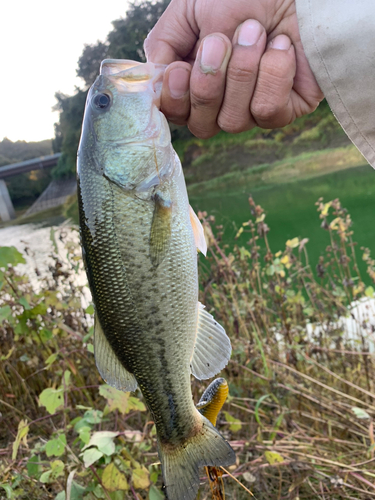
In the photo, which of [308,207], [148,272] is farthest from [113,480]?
[308,207]

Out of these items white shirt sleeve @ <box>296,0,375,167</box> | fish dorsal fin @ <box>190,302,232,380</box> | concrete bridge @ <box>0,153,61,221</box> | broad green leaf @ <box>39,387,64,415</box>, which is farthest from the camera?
concrete bridge @ <box>0,153,61,221</box>

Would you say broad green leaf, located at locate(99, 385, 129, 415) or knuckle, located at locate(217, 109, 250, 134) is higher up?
knuckle, located at locate(217, 109, 250, 134)

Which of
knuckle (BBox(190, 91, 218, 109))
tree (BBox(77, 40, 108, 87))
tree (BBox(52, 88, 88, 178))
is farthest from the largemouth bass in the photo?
tree (BBox(77, 40, 108, 87))

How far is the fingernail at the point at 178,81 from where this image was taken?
151 centimetres

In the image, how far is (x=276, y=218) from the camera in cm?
1280

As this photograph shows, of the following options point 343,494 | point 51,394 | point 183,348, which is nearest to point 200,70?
point 183,348

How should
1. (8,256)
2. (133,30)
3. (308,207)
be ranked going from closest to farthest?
(8,256), (308,207), (133,30)

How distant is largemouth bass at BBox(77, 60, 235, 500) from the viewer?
4.58 feet

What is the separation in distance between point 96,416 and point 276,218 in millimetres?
11556

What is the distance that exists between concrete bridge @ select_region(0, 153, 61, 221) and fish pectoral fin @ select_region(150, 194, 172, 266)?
1667 inches

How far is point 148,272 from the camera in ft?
4.59

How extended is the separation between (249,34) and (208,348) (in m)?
1.21

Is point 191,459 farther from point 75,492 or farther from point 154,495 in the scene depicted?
point 75,492

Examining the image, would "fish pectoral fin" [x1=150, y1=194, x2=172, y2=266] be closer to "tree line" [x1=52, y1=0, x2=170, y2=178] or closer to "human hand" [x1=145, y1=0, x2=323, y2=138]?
"human hand" [x1=145, y1=0, x2=323, y2=138]
